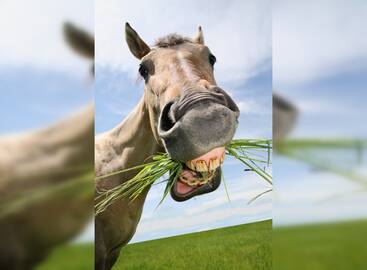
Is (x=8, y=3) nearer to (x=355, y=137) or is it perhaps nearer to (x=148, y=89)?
(x=148, y=89)

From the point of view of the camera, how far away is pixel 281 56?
2.08 m

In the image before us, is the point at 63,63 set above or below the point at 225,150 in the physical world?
above

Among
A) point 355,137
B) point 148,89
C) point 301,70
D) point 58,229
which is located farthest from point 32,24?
point 355,137

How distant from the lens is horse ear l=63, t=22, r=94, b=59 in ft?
5.85

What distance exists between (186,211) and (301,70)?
99 centimetres

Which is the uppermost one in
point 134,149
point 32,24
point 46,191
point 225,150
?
Result: point 32,24

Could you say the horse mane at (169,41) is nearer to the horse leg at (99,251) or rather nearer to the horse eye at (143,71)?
the horse eye at (143,71)

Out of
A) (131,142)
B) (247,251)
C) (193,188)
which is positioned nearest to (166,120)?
(131,142)

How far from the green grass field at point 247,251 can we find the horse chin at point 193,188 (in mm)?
209

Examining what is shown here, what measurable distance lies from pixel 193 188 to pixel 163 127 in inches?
19.3

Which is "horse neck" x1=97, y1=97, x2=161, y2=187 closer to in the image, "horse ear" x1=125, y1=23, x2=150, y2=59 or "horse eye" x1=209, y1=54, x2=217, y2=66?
"horse ear" x1=125, y1=23, x2=150, y2=59

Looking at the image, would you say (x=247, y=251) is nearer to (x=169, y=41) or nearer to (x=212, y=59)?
(x=212, y=59)

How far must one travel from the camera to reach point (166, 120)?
93.0 inches

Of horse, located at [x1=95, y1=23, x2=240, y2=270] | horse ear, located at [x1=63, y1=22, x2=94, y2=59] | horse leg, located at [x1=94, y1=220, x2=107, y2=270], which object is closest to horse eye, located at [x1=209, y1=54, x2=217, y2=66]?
horse, located at [x1=95, y1=23, x2=240, y2=270]
